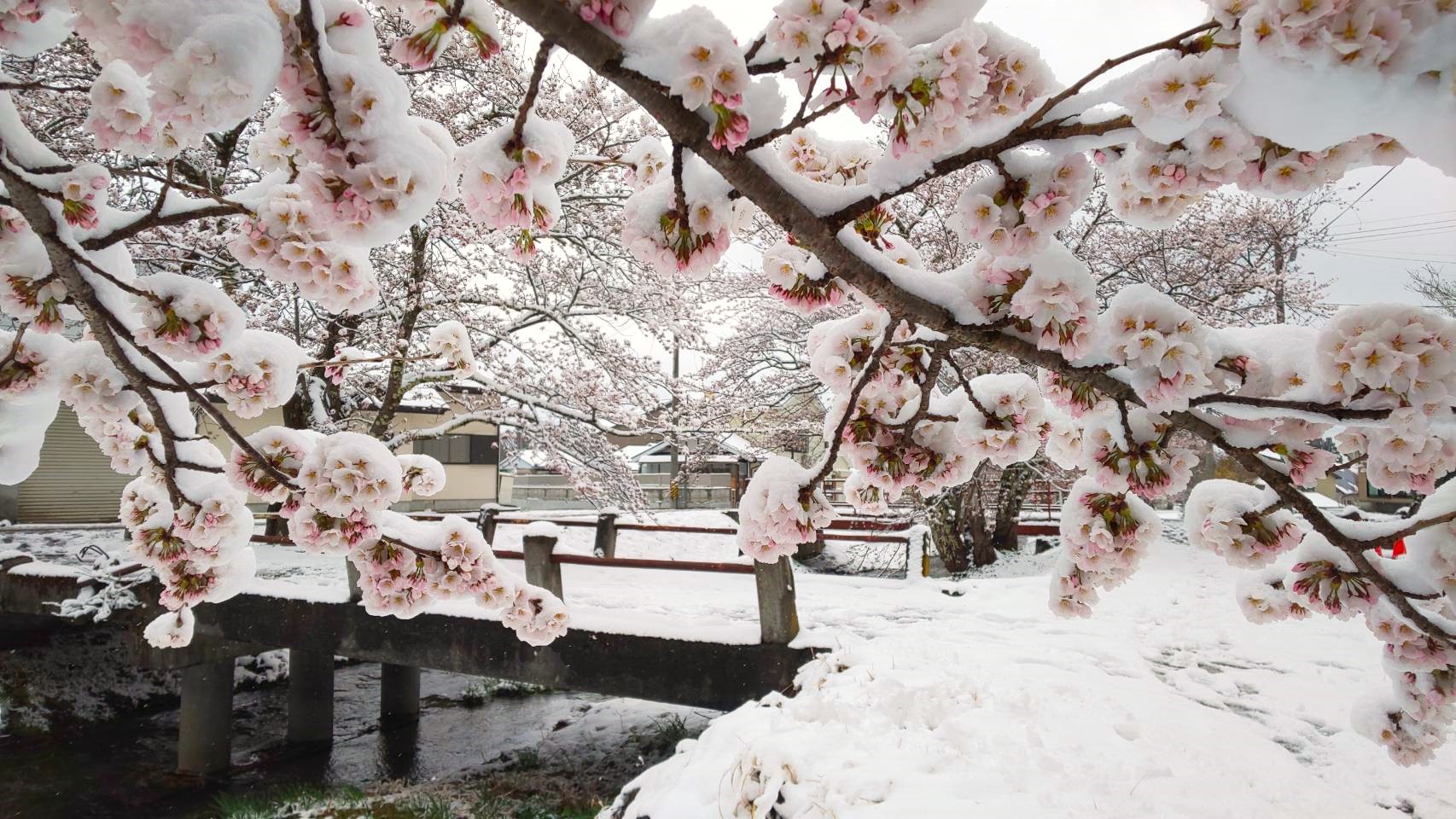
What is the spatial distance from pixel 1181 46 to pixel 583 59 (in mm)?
918

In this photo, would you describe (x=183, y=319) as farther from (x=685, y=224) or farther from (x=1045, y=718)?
(x=1045, y=718)

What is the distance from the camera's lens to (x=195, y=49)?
0.99 metres

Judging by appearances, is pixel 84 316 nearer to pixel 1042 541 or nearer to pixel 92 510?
pixel 1042 541

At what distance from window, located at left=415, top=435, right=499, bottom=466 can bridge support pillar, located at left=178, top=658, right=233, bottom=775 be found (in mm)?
15161

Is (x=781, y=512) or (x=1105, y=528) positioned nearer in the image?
(x=1105, y=528)

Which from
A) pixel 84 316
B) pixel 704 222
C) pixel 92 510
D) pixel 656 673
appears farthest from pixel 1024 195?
pixel 92 510

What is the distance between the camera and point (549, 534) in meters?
6.10

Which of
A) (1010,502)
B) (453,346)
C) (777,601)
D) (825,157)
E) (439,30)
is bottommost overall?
(777,601)

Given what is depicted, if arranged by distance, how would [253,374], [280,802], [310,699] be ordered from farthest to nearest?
[310,699], [280,802], [253,374]

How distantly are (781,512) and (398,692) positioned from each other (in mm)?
8058

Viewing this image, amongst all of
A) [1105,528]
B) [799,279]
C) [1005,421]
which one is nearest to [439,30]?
[799,279]

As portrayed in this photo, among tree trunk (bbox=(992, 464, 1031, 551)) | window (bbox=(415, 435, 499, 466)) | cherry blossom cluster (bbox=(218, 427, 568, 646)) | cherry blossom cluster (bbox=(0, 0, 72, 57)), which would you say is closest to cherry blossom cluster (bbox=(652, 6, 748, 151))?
cherry blossom cluster (bbox=(0, 0, 72, 57))

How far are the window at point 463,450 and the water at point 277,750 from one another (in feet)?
44.4

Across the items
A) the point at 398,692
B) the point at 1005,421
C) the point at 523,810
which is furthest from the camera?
the point at 398,692
